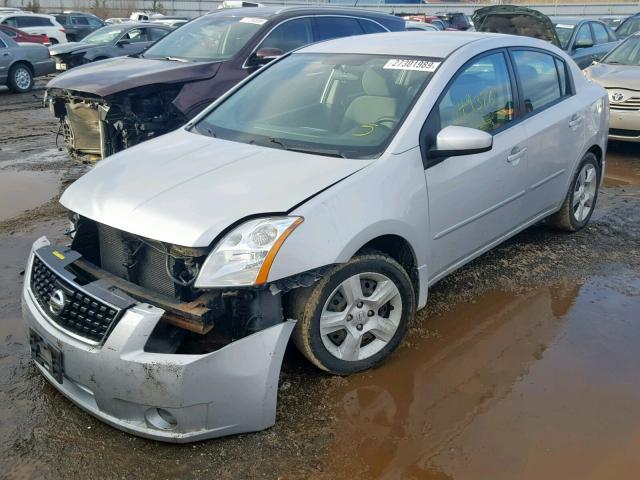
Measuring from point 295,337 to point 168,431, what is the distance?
0.72m

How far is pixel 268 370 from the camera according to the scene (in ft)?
8.84

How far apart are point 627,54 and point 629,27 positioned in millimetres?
7463

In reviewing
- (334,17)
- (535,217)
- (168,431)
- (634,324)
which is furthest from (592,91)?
(168,431)

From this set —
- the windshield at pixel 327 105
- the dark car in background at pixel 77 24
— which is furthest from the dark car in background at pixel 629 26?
the dark car in background at pixel 77 24

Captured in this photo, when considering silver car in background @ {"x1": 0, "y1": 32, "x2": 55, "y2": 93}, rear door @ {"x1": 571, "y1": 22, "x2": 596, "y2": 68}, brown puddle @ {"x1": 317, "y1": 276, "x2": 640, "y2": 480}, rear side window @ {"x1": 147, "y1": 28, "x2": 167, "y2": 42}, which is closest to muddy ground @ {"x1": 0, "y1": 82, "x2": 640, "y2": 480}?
brown puddle @ {"x1": 317, "y1": 276, "x2": 640, "y2": 480}

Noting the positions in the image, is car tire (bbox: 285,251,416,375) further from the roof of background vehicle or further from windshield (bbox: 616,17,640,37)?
windshield (bbox: 616,17,640,37)

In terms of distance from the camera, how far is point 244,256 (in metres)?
2.70

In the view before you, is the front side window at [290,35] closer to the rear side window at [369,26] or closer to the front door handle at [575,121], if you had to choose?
the rear side window at [369,26]

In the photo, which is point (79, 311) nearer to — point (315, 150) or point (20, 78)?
point (315, 150)

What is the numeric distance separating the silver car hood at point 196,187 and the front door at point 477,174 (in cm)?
64

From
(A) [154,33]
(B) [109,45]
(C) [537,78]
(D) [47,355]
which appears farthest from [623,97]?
(A) [154,33]

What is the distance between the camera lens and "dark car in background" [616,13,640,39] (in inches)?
597

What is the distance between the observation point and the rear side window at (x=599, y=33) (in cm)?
1284

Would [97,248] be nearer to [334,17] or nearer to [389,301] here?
[389,301]
